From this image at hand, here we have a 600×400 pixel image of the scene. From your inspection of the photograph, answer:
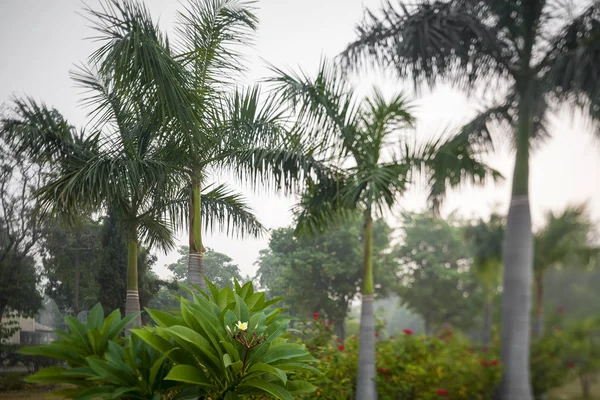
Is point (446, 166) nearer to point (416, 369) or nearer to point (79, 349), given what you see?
point (416, 369)

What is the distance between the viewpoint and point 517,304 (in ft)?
11.8

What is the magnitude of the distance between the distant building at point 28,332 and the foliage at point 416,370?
2.14 metres

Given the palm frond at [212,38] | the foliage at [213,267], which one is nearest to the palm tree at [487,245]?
the foliage at [213,267]

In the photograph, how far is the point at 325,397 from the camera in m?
3.64

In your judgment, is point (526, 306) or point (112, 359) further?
point (526, 306)

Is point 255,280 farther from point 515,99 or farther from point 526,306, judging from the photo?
point 515,99

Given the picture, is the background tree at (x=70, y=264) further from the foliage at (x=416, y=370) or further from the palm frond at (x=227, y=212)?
the foliage at (x=416, y=370)

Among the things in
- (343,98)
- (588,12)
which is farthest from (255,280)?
(588,12)

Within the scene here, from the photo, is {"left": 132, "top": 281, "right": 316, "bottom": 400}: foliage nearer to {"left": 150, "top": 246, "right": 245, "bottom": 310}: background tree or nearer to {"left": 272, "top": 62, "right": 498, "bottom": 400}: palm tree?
{"left": 272, "top": 62, "right": 498, "bottom": 400}: palm tree

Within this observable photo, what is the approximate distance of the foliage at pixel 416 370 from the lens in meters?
3.86

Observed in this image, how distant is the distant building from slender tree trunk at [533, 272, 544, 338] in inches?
155

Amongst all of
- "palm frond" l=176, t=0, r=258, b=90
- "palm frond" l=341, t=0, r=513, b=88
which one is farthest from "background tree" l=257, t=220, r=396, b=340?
"palm frond" l=341, t=0, r=513, b=88

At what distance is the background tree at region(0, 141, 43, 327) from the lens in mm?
4043

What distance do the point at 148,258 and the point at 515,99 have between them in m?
3.23
